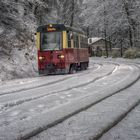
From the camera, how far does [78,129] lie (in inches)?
257

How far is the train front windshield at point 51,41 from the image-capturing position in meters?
21.5

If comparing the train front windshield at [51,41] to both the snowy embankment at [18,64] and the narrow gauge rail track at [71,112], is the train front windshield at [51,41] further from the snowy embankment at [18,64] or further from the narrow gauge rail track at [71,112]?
the narrow gauge rail track at [71,112]

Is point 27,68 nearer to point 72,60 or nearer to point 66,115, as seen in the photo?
point 72,60

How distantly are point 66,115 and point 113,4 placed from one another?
137 ft

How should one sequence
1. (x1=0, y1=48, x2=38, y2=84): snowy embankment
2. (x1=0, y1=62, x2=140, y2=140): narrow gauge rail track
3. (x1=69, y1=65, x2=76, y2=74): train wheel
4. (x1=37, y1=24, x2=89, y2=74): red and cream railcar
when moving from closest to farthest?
(x1=0, y1=62, x2=140, y2=140): narrow gauge rail track, (x1=0, y1=48, x2=38, y2=84): snowy embankment, (x1=37, y1=24, x2=89, y2=74): red and cream railcar, (x1=69, y1=65, x2=76, y2=74): train wheel

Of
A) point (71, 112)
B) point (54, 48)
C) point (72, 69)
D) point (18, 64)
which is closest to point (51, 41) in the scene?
point (54, 48)

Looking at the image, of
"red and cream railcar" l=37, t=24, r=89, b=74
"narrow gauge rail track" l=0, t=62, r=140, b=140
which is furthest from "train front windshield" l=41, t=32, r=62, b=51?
"narrow gauge rail track" l=0, t=62, r=140, b=140

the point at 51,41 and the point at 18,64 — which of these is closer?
the point at 51,41

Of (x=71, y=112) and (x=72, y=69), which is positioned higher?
(x=72, y=69)

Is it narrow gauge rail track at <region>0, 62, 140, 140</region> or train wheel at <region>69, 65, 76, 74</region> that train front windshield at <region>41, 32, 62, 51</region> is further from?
narrow gauge rail track at <region>0, 62, 140, 140</region>

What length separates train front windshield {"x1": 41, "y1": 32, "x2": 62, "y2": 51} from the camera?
21.5 m

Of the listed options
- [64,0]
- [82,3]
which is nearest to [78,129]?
[64,0]

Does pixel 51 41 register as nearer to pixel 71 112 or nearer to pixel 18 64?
pixel 18 64

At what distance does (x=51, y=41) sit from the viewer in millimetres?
21719
